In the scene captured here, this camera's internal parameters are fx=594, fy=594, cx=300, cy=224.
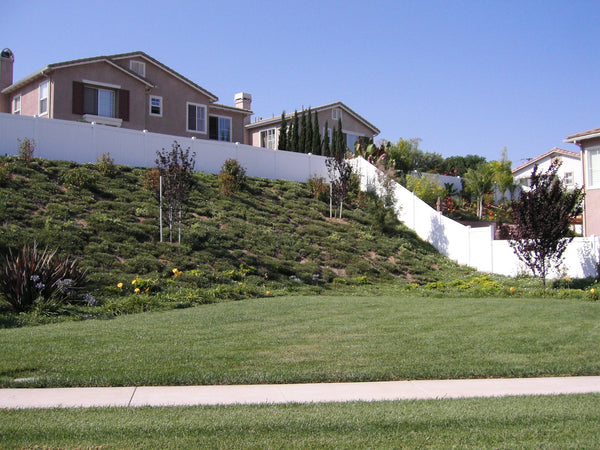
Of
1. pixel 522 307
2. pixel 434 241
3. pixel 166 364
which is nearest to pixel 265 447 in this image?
pixel 166 364

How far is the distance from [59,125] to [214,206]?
673cm

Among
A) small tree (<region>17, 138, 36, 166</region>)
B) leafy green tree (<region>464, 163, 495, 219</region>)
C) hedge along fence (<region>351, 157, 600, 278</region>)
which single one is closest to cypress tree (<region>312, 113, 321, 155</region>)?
hedge along fence (<region>351, 157, 600, 278</region>)

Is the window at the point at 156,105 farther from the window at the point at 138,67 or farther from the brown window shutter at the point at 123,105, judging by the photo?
the brown window shutter at the point at 123,105

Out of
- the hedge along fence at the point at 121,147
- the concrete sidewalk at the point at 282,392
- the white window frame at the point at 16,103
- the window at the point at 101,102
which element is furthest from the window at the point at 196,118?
the concrete sidewalk at the point at 282,392

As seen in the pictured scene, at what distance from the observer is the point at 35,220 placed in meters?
17.6

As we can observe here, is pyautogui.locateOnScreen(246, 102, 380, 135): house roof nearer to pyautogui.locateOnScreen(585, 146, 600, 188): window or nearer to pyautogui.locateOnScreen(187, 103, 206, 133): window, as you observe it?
pyautogui.locateOnScreen(187, 103, 206, 133): window

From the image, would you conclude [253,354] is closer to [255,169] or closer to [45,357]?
[45,357]

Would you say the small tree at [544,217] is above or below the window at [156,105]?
below

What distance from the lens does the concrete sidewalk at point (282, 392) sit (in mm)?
6367

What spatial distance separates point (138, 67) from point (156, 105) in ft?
8.08

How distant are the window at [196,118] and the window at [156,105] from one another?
192 centimetres

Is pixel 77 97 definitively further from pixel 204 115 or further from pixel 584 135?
pixel 584 135

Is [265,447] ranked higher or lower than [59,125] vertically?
lower

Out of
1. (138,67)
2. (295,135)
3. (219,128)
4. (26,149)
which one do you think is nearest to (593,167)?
(295,135)
